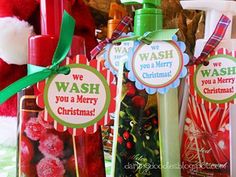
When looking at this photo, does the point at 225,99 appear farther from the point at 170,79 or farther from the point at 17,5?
the point at 17,5

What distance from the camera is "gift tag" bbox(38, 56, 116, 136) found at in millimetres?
386

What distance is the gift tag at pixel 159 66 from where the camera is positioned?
399 mm

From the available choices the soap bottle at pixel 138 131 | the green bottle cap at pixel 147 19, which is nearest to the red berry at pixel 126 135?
the soap bottle at pixel 138 131

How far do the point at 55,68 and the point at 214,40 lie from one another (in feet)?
0.56

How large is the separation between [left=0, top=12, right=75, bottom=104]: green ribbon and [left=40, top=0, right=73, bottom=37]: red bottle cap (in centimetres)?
3

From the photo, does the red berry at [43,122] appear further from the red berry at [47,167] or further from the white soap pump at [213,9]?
the white soap pump at [213,9]

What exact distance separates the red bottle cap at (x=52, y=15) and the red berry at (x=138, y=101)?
0.35ft

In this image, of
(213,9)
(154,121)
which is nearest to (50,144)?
(154,121)

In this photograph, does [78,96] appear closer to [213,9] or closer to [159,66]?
[159,66]

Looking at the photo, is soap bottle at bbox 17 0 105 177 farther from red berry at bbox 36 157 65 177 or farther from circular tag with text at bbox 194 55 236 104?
circular tag with text at bbox 194 55 236 104

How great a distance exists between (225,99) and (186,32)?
0.70 feet

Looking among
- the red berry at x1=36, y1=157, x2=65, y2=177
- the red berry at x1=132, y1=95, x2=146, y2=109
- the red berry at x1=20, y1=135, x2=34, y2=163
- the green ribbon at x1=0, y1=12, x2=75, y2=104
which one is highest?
the green ribbon at x1=0, y1=12, x2=75, y2=104

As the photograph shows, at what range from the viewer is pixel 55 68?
383 millimetres

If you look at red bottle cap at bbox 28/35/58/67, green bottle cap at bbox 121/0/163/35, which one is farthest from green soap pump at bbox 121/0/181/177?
red bottle cap at bbox 28/35/58/67
